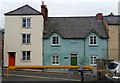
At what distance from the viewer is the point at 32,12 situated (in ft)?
170

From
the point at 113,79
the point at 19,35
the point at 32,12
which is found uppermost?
the point at 32,12

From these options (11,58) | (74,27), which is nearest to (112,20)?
(74,27)

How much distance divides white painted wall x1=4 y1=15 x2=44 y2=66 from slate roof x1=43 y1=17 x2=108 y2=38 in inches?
61.5

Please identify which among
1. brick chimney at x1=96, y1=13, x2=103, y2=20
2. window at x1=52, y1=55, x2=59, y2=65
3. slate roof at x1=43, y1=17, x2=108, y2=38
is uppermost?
brick chimney at x1=96, y1=13, x2=103, y2=20

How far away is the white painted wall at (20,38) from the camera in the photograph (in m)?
51.3

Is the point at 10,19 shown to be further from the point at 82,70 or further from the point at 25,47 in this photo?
the point at 82,70

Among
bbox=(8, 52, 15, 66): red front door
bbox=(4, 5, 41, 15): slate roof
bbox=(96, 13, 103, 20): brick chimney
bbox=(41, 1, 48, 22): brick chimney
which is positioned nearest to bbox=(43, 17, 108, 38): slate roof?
bbox=(96, 13, 103, 20): brick chimney

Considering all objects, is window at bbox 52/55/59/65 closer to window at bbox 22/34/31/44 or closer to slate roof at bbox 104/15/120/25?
window at bbox 22/34/31/44

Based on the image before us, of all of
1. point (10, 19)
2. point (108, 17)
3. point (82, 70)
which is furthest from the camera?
point (108, 17)

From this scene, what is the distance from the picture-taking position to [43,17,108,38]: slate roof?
172 feet

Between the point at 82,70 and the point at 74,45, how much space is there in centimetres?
2610

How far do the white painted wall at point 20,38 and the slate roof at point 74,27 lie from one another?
1561 mm

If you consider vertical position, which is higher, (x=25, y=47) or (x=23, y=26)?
(x=23, y=26)

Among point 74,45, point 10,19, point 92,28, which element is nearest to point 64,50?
point 74,45
